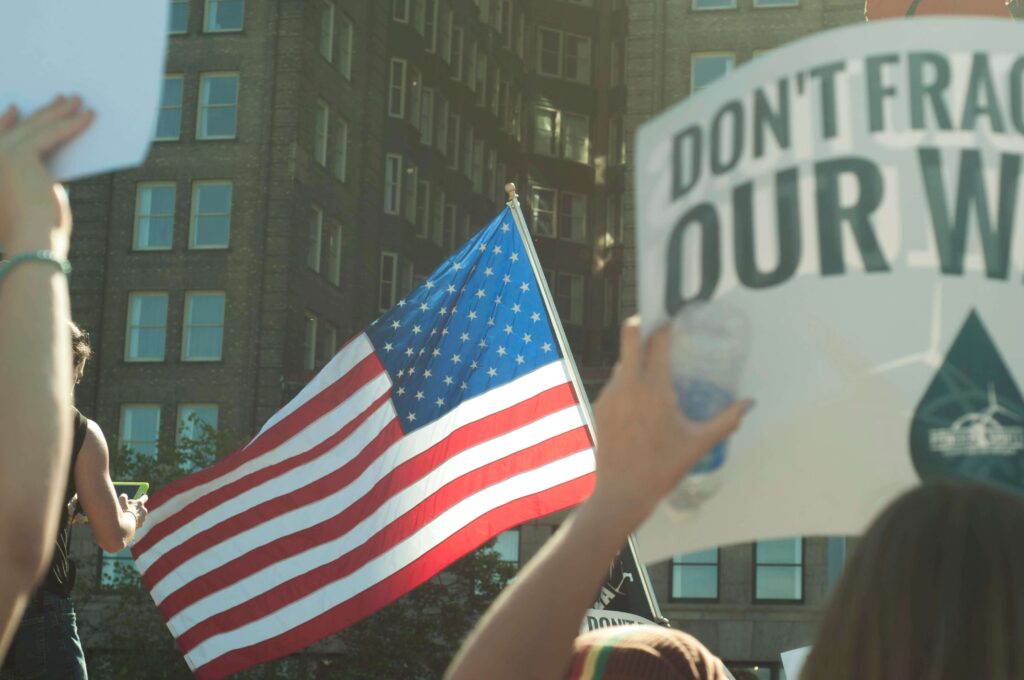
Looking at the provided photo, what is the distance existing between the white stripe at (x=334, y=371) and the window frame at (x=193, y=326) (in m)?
32.2

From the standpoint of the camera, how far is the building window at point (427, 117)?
4888 centimetres

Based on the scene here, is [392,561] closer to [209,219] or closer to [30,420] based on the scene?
[30,420]

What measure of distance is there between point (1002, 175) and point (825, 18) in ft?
128

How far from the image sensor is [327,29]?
42.2m

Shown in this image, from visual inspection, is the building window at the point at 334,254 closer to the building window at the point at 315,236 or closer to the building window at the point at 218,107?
the building window at the point at 315,236

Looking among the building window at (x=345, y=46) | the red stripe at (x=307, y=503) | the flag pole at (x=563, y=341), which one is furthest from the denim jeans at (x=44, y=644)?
the building window at (x=345, y=46)

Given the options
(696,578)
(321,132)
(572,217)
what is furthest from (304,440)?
(572,217)

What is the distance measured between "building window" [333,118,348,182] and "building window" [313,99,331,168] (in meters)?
0.60

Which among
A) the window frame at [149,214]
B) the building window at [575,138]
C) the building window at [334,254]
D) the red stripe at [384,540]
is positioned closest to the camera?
the red stripe at [384,540]

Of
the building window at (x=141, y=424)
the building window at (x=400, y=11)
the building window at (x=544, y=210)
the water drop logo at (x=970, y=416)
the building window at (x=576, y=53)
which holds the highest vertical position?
the building window at (x=576, y=53)

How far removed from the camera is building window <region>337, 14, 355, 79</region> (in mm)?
43312

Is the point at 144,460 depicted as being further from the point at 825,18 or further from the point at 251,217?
the point at 825,18

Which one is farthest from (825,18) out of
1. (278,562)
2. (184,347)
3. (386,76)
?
(278,562)

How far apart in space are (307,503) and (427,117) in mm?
42664
